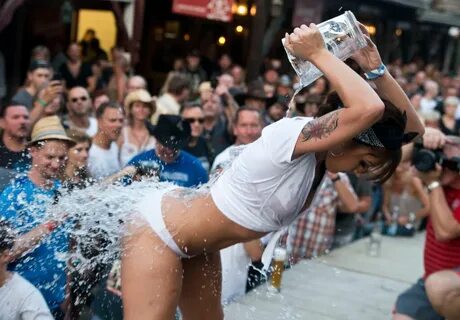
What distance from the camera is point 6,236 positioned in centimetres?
434

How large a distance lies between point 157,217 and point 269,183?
540mm

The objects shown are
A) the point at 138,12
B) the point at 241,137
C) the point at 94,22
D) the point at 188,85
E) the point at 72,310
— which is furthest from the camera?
the point at 94,22

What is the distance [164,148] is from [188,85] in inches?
143

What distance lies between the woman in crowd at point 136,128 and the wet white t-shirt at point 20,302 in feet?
7.77

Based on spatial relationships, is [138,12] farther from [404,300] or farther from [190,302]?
[190,302]

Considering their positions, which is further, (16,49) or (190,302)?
(16,49)

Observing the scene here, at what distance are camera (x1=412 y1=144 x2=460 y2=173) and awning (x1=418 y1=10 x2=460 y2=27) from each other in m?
20.6

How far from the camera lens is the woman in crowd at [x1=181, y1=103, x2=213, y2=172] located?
738 centimetres

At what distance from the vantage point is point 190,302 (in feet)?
12.8

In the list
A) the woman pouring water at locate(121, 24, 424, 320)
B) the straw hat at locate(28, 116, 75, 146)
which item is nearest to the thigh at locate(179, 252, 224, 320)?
the woman pouring water at locate(121, 24, 424, 320)

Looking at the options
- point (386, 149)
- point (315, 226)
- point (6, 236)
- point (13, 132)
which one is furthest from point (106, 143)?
point (386, 149)

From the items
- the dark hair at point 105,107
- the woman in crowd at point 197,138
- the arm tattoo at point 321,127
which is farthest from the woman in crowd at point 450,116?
the arm tattoo at point 321,127

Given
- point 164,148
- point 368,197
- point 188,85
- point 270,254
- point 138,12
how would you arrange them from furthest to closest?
point 138,12 → point 188,85 → point 368,197 → point 164,148 → point 270,254

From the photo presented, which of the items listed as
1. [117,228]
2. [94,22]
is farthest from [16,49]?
[117,228]
